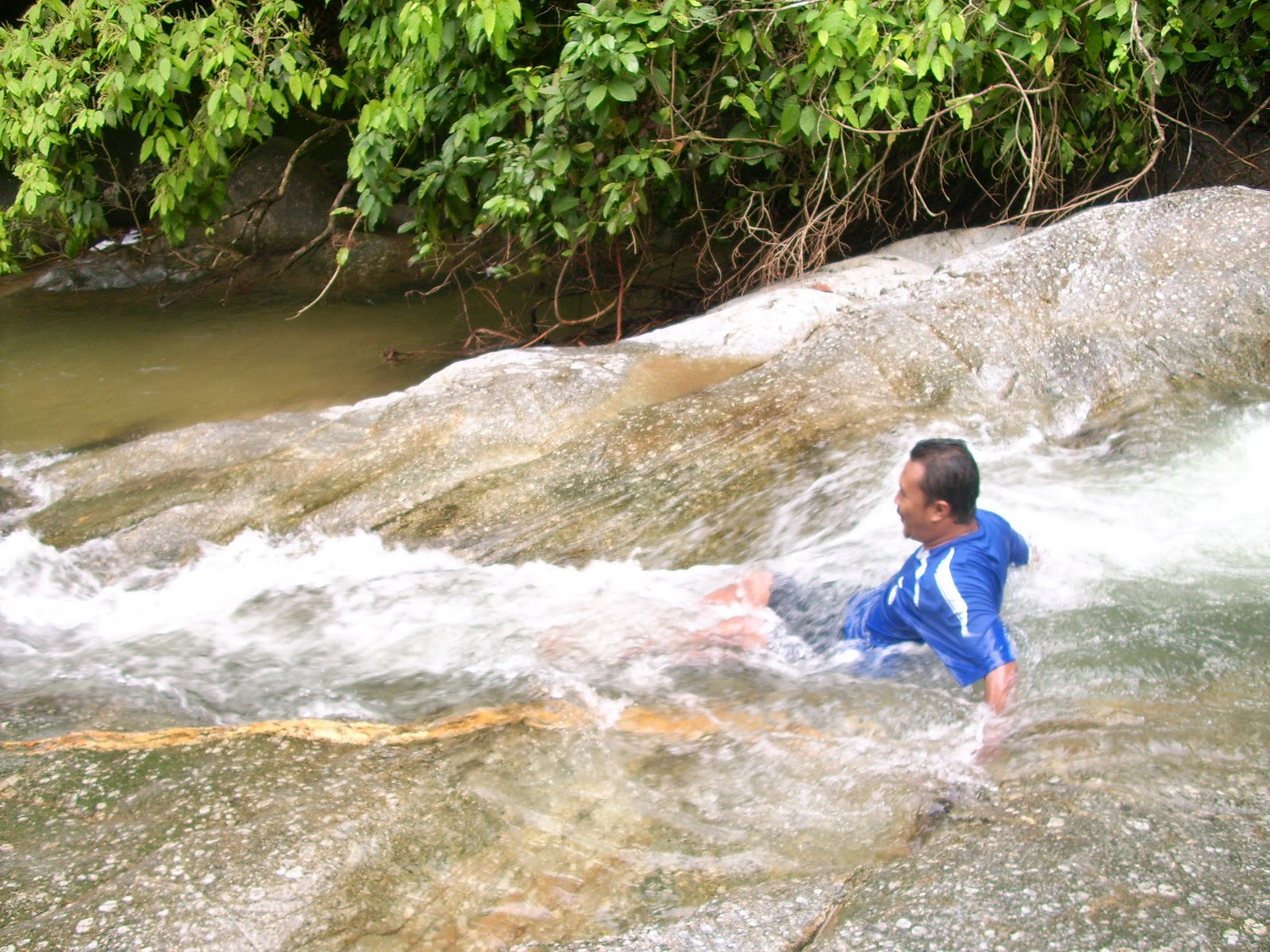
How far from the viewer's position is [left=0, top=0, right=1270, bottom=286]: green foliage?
4922mm

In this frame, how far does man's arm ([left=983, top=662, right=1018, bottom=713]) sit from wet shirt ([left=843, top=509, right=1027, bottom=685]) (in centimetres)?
1

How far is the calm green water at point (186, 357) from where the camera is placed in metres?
5.86

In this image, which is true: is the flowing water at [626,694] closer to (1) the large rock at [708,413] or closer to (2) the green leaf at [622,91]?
(1) the large rock at [708,413]

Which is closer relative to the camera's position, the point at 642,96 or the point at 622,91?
the point at 622,91

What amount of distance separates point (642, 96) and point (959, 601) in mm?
3861

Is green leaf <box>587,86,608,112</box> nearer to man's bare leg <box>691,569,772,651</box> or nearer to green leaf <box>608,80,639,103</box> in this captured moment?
green leaf <box>608,80,639,103</box>

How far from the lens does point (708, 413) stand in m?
4.09

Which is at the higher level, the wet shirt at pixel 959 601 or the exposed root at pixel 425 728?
the wet shirt at pixel 959 601

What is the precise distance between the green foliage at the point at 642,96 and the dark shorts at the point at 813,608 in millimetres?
2466

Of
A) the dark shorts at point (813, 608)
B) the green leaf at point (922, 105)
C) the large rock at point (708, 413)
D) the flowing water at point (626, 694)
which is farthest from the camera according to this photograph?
the green leaf at point (922, 105)

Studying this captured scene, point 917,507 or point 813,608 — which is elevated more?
point 917,507

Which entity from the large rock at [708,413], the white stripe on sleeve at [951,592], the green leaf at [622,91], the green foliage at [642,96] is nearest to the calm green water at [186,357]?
the green foliage at [642,96]

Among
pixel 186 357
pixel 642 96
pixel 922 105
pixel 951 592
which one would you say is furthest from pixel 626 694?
pixel 186 357

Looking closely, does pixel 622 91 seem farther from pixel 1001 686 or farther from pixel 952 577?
pixel 1001 686
